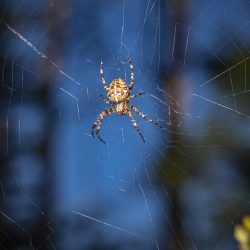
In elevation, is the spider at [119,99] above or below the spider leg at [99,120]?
above

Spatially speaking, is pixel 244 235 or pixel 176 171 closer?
pixel 244 235

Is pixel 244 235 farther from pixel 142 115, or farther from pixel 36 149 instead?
pixel 36 149

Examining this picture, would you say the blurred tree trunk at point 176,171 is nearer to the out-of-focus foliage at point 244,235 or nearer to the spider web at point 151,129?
the spider web at point 151,129

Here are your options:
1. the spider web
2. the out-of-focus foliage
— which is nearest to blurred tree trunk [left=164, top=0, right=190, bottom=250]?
the spider web

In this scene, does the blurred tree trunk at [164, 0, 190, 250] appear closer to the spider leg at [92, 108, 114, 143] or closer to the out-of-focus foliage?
the spider leg at [92, 108, 114, 143]

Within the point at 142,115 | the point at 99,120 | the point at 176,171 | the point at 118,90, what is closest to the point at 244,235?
the point at 118,90

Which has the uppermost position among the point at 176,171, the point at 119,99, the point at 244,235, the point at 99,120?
the point at 119,99

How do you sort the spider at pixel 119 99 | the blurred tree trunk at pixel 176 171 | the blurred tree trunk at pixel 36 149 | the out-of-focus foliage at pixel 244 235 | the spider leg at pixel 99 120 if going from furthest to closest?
the blurred tree trunk at pixel 36 149
the blurred tree trunk at pixel 176 171
the spider leg at pixel 99 120
the spider at pixel 119 99
the out-of-focus foliage at pixel 244 235

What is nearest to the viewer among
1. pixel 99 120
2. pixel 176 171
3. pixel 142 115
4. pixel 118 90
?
pixel 118 90

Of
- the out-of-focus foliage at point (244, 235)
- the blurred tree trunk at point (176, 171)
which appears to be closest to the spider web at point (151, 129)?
the blurred tree trunk at point (176, 171)

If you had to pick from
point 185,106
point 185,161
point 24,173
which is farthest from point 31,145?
point 185,106
